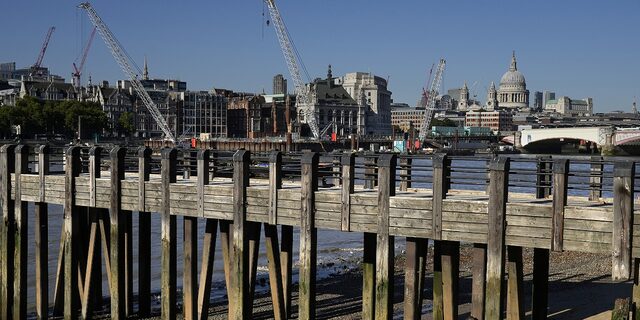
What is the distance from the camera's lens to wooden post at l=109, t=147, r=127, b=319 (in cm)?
2022

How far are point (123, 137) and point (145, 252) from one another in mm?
176609

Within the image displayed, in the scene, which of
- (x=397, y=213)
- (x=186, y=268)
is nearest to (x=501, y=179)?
(x=397, y=213)

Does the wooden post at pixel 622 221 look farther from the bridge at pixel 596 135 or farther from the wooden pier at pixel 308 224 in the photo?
the bridge at pixel 596 135

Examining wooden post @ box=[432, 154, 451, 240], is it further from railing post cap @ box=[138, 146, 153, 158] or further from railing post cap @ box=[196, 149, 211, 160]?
railing post cap @ box=[138, 146, 153, 158]

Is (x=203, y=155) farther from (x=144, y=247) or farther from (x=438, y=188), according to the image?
(x=438, y=188)

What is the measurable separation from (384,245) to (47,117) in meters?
153

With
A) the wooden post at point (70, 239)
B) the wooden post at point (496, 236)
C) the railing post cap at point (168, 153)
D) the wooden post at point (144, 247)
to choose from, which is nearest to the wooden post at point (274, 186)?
the railing post cap at point (168, 153)

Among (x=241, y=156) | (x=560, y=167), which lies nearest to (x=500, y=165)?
(x=560, y=167)

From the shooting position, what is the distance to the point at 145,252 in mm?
22359

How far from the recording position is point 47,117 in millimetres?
159500

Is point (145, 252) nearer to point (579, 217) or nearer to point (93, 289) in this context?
point (93, 289)

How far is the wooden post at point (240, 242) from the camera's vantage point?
1794 centimetres

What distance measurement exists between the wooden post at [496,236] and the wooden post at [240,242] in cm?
550

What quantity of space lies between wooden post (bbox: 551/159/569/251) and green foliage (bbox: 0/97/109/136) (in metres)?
152
